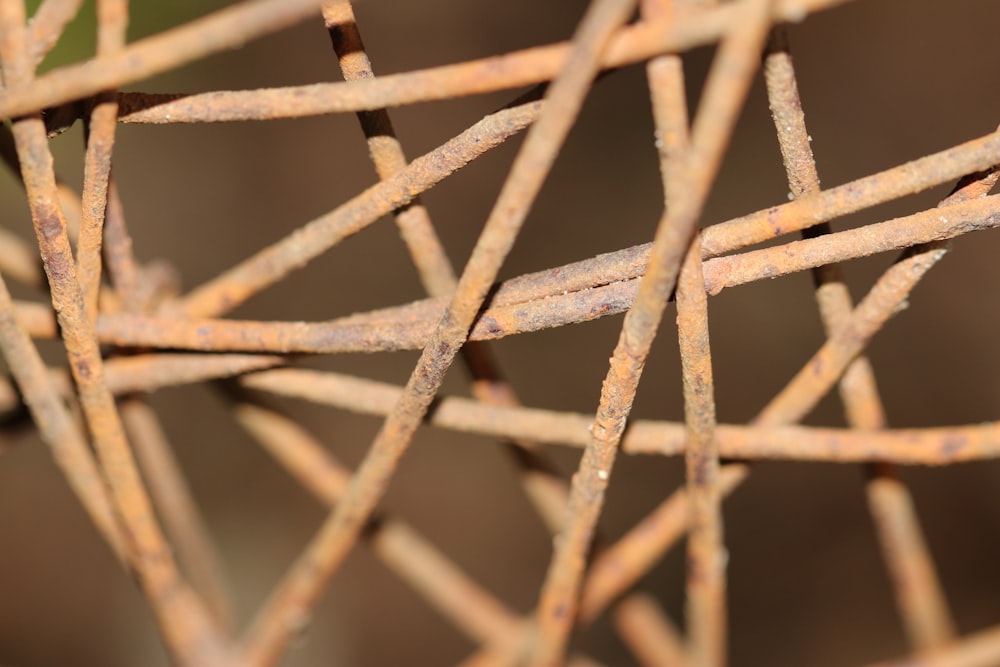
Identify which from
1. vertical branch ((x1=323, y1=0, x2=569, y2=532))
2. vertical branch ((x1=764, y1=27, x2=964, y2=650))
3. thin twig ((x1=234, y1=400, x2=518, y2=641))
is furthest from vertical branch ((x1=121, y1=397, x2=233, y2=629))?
vertical branch ((x1=764, y1=27, x2=964, y2=650))

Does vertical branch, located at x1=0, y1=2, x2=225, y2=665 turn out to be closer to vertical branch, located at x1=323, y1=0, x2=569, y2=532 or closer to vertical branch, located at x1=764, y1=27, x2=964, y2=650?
vertical branch, located at x1=323, y1=0, x2=569, y2=532

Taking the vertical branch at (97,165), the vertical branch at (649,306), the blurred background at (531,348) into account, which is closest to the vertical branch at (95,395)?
the vertical branch at (97,165)

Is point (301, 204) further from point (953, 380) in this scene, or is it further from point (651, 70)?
point (651, 70)

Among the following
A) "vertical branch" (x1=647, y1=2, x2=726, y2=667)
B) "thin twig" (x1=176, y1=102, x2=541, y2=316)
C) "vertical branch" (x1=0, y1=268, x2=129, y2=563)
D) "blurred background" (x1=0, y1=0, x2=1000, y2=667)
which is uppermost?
"blurred background" (x1=0, y1=0, x2=1000, y2=667)

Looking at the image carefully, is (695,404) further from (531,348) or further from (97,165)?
(531,348)

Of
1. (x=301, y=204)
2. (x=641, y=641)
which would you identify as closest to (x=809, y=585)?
(x=641, y=641)
